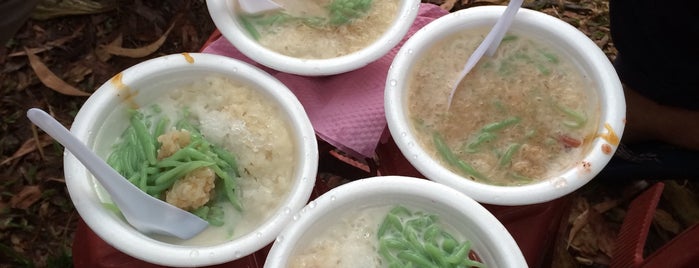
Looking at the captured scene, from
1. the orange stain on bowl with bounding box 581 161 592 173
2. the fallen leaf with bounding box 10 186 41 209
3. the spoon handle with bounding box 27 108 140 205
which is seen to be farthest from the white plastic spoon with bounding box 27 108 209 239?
the fallen leaf with bounding box 10 186 41 209

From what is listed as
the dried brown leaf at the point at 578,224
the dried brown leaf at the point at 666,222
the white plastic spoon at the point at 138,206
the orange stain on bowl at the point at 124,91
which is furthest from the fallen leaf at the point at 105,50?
the dried brown leaf at the point at 666,222

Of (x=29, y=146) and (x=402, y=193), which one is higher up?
(x=402, y=193)

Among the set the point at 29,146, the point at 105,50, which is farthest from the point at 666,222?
the point at 29,146

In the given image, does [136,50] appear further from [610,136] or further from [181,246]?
[610,136]

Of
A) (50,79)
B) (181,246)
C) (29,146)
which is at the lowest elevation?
(29,146)

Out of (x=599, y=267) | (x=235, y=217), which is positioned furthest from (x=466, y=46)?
(x=599, y=267)

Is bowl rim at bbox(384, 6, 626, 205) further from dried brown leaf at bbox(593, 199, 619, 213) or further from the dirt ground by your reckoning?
dried brown leaf at bbox(593, 199, 619, 213)
